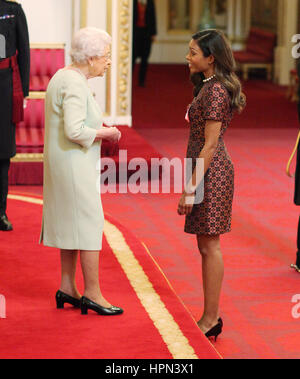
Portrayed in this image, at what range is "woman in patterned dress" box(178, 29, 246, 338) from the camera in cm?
439

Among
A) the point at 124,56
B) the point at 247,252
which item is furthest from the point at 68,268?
the point at 124,56

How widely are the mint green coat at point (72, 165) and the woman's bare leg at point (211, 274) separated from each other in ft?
1.87

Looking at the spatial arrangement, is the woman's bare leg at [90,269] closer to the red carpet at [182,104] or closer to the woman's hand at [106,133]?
the woman's hand at [106,133]

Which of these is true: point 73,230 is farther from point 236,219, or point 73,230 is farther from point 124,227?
point 236,219

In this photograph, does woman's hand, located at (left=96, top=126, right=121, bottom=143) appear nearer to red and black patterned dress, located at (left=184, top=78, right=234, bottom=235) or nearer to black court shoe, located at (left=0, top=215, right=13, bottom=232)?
red and black patterned dress, located at (left=184, top=78, right=234, bottom=235)

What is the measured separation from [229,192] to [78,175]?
801mm

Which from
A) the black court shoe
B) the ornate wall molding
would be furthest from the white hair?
the ornate wall molding

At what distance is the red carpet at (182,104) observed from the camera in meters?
13.3

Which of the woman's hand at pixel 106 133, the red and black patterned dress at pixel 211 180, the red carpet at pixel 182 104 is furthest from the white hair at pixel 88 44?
the red carpet at pixel 182 104

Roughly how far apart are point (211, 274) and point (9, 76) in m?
2.74

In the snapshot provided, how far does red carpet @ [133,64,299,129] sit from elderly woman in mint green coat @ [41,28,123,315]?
8.30 meters

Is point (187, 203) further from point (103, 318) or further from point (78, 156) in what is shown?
point (103, 318)

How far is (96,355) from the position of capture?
13.2 ft
